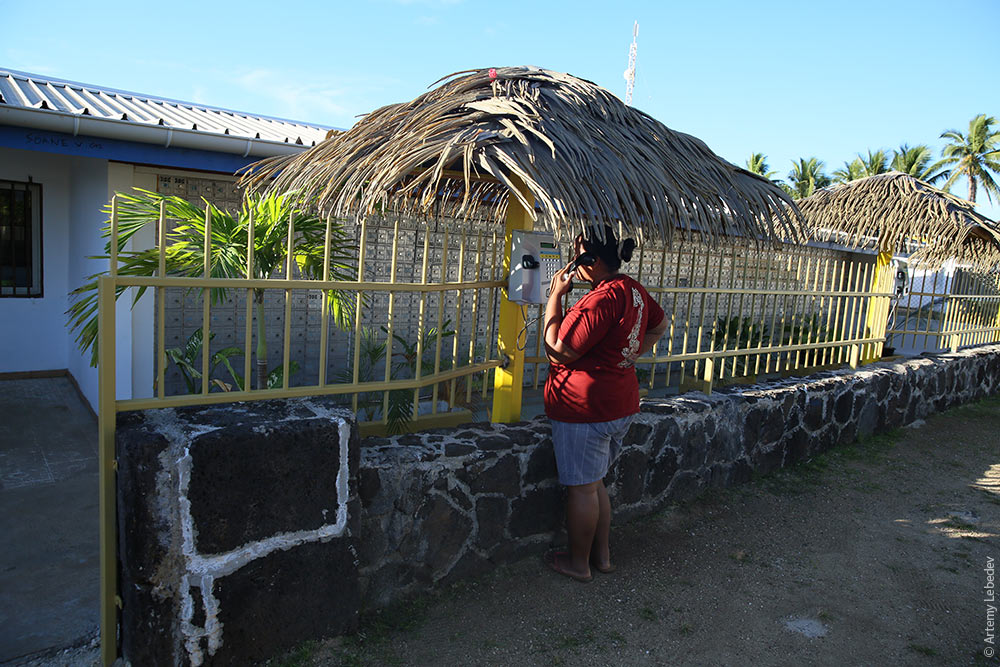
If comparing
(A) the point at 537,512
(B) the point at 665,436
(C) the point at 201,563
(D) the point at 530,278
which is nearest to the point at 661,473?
(B) the point at 665,436

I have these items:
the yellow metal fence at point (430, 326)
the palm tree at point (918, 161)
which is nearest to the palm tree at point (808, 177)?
the palm tree at point (918, 161)

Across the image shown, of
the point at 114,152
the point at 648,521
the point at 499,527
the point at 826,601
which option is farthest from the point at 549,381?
the point at 114,152

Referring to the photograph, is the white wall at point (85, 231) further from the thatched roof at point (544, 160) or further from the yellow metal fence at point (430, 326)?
the thatched roof at point (544, 160)

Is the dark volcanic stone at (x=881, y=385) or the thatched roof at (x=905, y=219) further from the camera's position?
the thatched roof at (x=905, y=219)

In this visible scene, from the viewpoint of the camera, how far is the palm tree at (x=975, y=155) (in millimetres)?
30828

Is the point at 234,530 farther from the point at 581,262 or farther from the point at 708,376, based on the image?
the point at 708,376

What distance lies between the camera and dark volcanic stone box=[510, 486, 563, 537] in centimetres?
341

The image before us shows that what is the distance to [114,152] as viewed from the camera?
15.3ft

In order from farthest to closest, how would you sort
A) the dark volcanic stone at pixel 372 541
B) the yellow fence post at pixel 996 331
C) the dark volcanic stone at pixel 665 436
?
the yellow fence post at pixel 996 331, the dark volcanic stone at pixel 665 436, the dark volcanic stone at pixel 372 541

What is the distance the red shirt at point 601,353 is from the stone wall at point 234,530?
1.07 metres

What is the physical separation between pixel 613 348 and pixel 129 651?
2311 mm

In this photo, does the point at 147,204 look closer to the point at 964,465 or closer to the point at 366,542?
the point at 366,542

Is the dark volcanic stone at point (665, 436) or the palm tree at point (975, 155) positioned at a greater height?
the palm tree at point (975, 155)

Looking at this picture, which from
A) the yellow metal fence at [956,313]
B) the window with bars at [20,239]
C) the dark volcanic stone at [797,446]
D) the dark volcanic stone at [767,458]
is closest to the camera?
the dark volcanic stone at [767,458]
